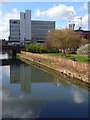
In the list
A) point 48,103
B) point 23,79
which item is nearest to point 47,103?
point 48,103

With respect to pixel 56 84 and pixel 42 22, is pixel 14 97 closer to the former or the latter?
pixel 56 84

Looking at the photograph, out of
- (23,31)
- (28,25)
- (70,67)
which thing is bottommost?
(70,67)

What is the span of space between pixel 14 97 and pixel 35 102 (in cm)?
266

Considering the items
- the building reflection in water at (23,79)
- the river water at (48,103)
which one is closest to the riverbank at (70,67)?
the river water at (48,103)

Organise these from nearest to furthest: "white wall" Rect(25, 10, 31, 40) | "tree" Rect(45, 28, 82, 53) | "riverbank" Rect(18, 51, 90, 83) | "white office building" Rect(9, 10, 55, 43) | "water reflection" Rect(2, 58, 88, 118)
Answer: "water reflection" Rect(2, 58, 88, 118) → "riverbank" Rect(18, 51, 90, 83) → "tree" Rect(45, 28, 82, 53) → "white office building" Rect(9, 10, 55, 43) → "white wall" Rect(25, 10, 31, 40)

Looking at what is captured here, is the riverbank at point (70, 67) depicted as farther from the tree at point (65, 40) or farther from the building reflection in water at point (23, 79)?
the tree at point (65, 40)

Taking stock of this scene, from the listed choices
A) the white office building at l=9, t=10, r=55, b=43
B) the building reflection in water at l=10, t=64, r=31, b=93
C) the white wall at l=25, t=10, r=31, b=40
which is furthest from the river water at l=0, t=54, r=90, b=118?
the white office building at l=9, t=10, r=55, b=43

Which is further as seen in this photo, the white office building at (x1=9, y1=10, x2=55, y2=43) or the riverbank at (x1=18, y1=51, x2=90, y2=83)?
the white office building at (x1=9, y1=10, x2=55, y2=43)

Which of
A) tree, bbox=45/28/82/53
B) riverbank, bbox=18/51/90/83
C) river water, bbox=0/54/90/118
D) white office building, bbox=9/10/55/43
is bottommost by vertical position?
river water, bbox=0/54/90/118

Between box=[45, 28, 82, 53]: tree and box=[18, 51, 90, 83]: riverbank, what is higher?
box=[45, 28, 82, 53]: tree

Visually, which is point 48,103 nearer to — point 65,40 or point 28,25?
point 65,40

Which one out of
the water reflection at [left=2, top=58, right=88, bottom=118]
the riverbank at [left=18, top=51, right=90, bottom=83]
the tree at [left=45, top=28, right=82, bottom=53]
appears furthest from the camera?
the tree at [left=45, top=28, right=82, bottom=53]

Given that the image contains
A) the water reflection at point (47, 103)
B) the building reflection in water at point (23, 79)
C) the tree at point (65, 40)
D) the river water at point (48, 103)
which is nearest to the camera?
the river water at point (48, 103)

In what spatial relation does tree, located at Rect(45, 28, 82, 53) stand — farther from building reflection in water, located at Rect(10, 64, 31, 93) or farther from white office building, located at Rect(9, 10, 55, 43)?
white office building, located at Rect(9, 10, 55, 43)
